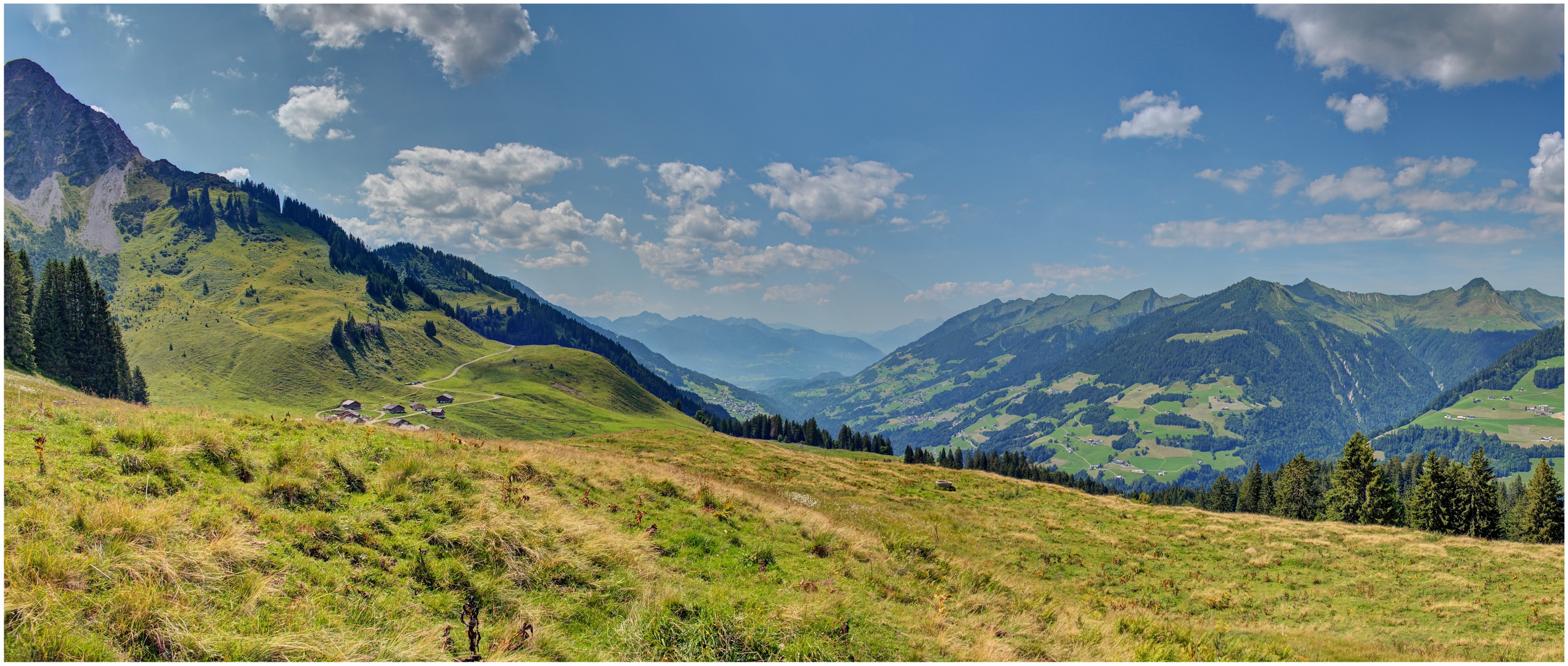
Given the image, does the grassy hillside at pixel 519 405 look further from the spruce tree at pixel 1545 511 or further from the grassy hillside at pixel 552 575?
the spruce tree at pixel 1545 511

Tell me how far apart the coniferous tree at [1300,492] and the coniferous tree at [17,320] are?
15548cm

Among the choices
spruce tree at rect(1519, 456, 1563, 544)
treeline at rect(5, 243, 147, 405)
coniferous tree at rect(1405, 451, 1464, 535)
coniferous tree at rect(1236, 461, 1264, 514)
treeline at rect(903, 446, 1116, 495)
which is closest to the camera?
spruce tree at rect(1519, 456, 1563, 544)

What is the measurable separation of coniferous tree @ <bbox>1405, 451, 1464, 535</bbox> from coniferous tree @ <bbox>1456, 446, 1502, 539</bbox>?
427 mm

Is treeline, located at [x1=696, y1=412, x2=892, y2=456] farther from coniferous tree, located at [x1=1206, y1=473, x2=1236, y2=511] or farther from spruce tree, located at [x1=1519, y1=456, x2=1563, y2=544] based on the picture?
spruce tree, located at [x1=1519, y1=456, x2=1563, y2=544]

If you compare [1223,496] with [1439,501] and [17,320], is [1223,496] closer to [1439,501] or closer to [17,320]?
[1439,501]

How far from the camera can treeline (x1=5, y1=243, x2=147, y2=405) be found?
73.8 meters

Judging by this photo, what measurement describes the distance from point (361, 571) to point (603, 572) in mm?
4527

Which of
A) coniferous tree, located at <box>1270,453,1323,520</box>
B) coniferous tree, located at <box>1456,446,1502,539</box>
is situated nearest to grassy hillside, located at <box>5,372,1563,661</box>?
coniferous tree, located at <box>1456,446,1502,539</box>

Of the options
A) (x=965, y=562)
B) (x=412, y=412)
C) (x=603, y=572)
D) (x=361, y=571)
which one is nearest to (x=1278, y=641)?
(x=965, y=562)

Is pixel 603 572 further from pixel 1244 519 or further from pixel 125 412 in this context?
pixel 1244 519

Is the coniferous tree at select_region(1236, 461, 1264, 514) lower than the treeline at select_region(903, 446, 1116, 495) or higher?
higher

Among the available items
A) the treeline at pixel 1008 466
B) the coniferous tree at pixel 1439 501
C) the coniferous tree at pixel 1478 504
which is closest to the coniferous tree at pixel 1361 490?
the coniferous tree at pixel 1439 501

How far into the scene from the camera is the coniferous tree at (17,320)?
66.8 m

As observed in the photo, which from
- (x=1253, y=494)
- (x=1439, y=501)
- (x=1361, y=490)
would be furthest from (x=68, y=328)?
(x=1253, y=494)
